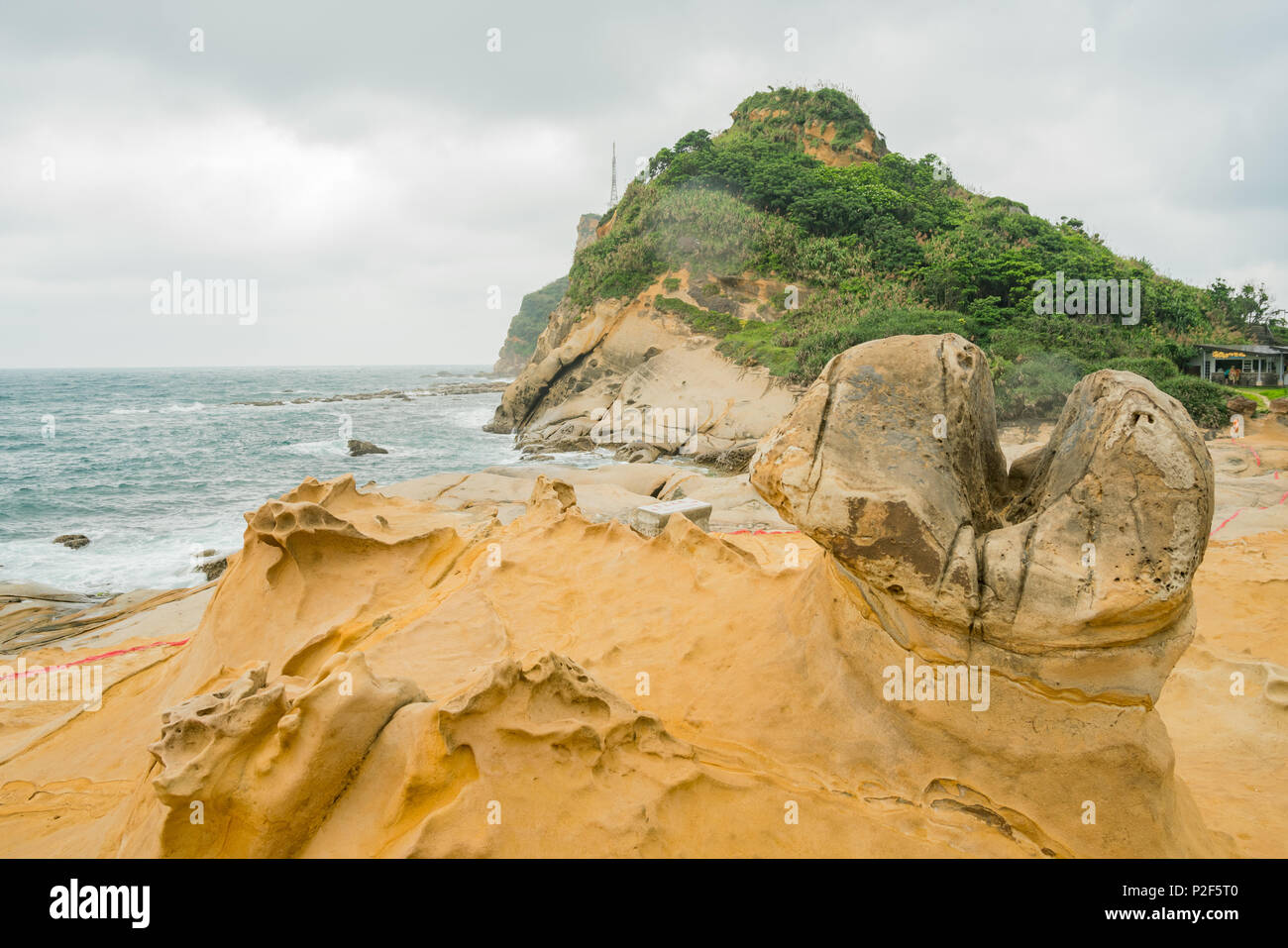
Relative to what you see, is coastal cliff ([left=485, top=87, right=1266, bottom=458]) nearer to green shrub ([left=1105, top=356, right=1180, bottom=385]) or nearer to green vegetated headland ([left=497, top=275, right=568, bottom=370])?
green shrub ([left=1105, top=356, right=1180, bottom=385])

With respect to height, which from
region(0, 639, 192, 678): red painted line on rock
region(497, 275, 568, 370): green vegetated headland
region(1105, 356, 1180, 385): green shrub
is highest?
region(497, 275, 568, 370): green vegetated headland

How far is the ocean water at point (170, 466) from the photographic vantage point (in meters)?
11.9

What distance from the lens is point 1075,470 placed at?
293cm

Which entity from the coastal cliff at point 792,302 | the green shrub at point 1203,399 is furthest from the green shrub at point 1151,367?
the green shrub at point 1203,399

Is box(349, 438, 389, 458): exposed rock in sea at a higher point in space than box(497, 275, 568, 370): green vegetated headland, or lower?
lower

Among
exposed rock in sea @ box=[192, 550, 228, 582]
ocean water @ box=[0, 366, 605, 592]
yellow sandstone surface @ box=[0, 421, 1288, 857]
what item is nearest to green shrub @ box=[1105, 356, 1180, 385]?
ocean water @ box=[0, 366, 605, 592]

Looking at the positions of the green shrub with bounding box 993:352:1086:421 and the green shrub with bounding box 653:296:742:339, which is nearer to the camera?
the green shrub with bounding box 993:352:1086:421

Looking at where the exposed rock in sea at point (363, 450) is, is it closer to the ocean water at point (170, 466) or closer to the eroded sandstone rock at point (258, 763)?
Answer: the ocean water at point (170, 466)

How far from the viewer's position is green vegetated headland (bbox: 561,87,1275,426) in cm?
1997

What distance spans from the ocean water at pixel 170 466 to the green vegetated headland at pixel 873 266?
8458mm

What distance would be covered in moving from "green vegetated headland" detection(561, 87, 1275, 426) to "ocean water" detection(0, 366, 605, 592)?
8.46 metres

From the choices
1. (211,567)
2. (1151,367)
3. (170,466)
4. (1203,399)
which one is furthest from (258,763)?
(170,466)

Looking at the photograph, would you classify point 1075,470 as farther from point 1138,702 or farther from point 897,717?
point 897,717

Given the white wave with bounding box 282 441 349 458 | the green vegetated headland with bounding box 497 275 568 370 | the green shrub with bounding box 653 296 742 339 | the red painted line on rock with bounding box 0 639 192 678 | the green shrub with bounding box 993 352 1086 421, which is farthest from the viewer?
the green vegetated headland with bounding box 497 275 568 370
